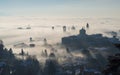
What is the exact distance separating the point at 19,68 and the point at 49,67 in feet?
26.2

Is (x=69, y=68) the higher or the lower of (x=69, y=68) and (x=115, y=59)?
the lower

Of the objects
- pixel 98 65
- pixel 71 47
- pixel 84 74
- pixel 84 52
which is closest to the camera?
pixel 84 74

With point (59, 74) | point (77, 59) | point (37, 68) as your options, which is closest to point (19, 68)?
point (37, 68)

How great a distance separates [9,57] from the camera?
9100 cm

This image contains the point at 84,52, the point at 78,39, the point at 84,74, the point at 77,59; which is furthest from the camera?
the point at 78,39

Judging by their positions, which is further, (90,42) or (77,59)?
(90,42)

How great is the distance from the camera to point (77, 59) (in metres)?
89.1

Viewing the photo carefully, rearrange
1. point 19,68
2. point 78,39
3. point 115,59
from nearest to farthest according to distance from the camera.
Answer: point 115,59, point 19,68, point 78,39

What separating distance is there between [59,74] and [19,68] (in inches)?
420

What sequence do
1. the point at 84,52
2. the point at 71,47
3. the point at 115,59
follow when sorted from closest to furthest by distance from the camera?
the point at 115,59 < the point at 84,52 < the point at 71,47

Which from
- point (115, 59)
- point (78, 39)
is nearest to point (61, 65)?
point (78, 39)

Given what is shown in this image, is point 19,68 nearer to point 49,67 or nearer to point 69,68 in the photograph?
point 49,67

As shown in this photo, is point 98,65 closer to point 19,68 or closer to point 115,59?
point 19,68

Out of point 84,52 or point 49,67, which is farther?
point 84,52
